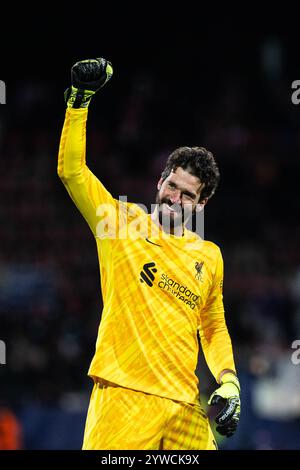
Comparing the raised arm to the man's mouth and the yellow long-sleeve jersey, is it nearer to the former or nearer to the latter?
the yellow long-sleeve jersey

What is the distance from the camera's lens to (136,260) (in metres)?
4.39

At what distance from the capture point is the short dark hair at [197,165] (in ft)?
15.1

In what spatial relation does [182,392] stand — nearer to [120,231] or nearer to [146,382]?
[146,382]

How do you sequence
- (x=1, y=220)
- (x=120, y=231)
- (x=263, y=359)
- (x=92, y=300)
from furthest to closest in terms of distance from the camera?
1. (x=1, y=220)
2. (x=92, y=300)
3. (x=263, y=359)
4. (x=120, y=231)

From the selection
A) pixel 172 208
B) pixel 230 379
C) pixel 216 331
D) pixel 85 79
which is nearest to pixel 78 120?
pixel 85 79

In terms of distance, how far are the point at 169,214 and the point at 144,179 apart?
356 inches

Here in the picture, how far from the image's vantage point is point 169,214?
453cm

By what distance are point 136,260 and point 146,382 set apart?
65cm

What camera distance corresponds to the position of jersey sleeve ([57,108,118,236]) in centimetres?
412

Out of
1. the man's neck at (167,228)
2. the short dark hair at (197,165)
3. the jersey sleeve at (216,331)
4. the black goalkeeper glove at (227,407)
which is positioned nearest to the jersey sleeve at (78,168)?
the man's neck at (167,228)

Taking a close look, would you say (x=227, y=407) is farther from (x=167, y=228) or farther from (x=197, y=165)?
(x=197, y=165)

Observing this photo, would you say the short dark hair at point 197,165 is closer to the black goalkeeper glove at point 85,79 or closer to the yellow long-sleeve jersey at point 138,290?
the yellow long-sleeve jersey at point 138,290

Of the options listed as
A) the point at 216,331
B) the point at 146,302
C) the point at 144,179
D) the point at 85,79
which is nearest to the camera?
the point at 85,79

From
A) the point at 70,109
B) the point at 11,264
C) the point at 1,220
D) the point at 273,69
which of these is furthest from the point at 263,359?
the point at 273,69
